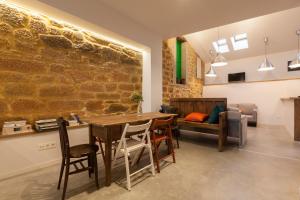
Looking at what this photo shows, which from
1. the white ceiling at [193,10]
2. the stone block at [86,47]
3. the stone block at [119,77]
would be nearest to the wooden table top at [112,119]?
the stone block at [119,77]

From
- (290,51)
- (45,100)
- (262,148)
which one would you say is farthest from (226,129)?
(290,51)

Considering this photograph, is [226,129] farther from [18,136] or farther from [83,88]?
[18,136]

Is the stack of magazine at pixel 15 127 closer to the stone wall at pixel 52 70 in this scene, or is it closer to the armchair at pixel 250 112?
the stone wall at pixel 52 70

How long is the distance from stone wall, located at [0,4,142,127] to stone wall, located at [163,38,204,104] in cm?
187

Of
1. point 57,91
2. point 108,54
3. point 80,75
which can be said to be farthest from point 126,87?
point 57,91

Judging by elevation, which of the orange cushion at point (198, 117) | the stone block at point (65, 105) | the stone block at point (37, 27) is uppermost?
the stone block at point (37, 27)

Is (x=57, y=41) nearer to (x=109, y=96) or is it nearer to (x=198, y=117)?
(x=109, y=96)

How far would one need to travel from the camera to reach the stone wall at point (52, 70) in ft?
7.48

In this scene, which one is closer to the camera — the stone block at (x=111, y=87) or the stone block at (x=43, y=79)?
the stone block at (x=43, y=79)

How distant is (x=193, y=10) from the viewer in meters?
3.24

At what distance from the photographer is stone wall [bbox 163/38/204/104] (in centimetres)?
521

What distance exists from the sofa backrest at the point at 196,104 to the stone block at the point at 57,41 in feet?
10.1

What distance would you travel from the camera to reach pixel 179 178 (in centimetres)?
223

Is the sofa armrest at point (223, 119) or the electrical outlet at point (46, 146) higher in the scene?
the sofa armrest at point (223, 119)
